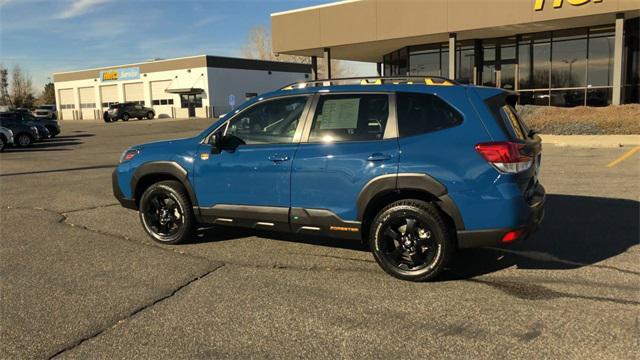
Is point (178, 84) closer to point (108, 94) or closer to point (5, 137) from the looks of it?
point (108, 94)

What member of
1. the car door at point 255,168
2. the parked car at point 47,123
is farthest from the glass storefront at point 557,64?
the car door at point 255,168

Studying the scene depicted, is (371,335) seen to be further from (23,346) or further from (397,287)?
(23,346)

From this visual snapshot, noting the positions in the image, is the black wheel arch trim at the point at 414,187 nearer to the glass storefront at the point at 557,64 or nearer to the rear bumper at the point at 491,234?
the rear bumper at the point at 491,234

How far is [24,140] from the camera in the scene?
21750 mm

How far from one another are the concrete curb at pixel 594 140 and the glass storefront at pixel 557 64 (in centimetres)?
666

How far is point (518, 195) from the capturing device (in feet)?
13.3

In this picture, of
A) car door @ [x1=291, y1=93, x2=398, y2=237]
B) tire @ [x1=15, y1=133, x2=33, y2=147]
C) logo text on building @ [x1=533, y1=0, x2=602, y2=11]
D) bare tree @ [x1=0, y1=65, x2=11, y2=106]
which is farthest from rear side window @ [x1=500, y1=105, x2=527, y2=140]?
bare tree @ [x1=0, y1=65, x2=11, y2=106]

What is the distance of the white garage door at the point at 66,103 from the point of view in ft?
220

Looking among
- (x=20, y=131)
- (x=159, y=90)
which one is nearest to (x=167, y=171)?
(x=20, y=131)

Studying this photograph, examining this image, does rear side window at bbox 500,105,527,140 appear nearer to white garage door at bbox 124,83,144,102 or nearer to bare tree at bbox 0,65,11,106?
white garage door at bbox 124,83,144,102

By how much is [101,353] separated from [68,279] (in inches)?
65.4

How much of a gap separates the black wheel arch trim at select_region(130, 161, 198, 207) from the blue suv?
0.07ft

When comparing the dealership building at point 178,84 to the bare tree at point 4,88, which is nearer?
the dealership building at point 178,84

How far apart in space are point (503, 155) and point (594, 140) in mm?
13884
